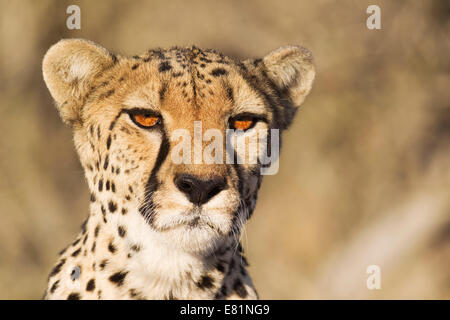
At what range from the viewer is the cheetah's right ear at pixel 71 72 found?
2826mm

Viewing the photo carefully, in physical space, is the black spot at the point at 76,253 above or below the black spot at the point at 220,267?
above

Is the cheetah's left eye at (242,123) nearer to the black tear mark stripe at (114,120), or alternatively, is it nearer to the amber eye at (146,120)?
the amber eye at (146,120)

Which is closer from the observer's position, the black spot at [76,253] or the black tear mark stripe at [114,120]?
the black tear mark stripe at [114,120]

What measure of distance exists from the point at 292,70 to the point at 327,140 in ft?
17.3

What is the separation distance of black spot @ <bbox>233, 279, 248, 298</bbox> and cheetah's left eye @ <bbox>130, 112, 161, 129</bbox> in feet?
2.59

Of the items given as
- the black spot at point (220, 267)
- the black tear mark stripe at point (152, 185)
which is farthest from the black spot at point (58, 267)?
the black spot at point (220, 267)

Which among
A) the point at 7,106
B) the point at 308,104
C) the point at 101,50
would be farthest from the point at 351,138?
the point at 101,50

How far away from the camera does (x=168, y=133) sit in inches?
103

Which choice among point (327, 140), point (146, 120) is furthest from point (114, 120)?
point (327, 140)

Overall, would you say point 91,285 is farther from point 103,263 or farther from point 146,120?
point 146,120

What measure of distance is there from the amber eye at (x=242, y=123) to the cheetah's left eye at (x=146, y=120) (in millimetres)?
327

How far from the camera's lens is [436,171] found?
786 centimetres

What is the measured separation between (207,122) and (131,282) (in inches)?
28.2

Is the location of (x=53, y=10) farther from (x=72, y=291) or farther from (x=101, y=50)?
(x=72, y=291)
